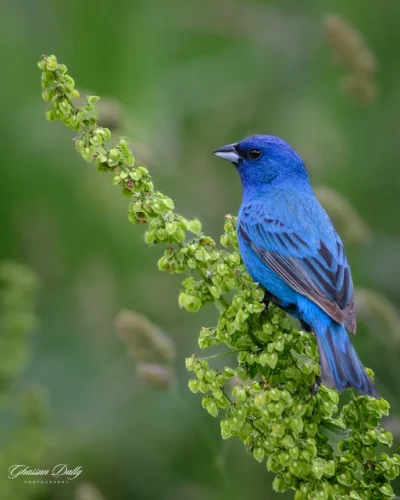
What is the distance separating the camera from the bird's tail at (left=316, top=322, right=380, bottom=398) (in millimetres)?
2566

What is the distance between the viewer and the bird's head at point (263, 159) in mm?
4160

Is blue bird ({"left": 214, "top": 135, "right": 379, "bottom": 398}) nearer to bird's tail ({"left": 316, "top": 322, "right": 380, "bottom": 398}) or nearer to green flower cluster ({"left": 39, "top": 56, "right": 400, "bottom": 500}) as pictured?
bird's tail ({"left": 316, "top": 322, "right": 380, "bottom": 398})

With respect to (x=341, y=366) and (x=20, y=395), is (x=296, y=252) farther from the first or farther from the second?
(x=20, y=395)

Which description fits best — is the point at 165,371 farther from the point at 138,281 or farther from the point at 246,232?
the point at 138,281

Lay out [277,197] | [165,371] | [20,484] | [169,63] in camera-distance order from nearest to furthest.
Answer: [165,371]
[20,484]
[277,197]
[169,63]

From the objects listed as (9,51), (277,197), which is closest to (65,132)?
(9,51)

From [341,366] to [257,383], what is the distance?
0.29 m

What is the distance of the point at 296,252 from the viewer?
347 cm

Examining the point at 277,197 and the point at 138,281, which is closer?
the point at 277,197

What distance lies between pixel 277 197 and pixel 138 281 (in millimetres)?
1786

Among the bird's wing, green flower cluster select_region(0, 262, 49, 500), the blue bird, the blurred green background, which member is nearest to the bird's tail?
the blue bird

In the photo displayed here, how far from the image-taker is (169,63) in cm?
663

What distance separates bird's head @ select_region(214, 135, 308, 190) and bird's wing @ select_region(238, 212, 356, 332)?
0.47 meters

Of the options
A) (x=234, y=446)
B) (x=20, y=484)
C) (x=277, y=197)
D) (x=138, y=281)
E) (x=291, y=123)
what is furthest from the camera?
(x=291, y=123)
